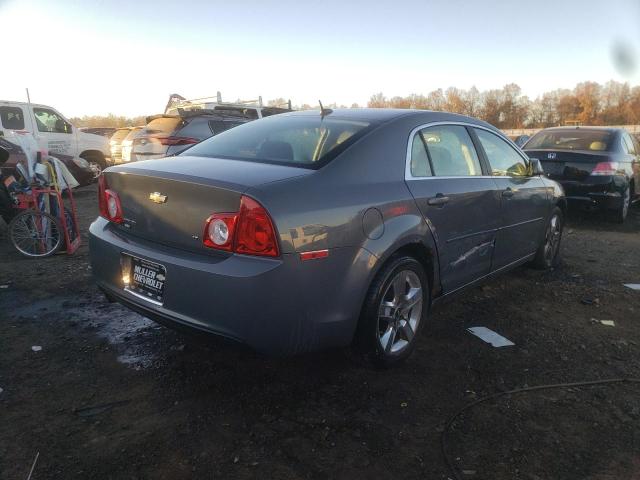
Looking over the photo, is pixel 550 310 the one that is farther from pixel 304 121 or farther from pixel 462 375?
pixel 304 121

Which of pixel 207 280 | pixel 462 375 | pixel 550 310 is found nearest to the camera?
pixel 207 280

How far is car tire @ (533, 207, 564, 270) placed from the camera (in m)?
5.16

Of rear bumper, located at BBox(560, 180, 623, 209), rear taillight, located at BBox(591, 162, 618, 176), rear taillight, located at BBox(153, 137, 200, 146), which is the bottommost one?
rear bumper, located at BBox(560, 180, 623, 209)

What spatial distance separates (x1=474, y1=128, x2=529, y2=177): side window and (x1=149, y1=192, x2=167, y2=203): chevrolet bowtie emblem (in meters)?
2.62

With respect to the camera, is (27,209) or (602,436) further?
(27,209)

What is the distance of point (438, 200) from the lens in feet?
10.7

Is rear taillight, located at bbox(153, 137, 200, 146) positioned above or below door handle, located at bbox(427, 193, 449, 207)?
above

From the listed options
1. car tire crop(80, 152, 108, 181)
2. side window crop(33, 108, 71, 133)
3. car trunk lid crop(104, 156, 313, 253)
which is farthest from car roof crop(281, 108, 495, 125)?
car tire crop(80, 152, 108, 181)

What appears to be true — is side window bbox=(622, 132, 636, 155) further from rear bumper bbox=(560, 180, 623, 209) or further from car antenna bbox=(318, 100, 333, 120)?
car antenna bbox=(318, 100, 333, 120)

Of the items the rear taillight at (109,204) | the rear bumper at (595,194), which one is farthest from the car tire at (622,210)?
the rear taillight at (109,204)

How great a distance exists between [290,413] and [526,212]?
9.76 feet

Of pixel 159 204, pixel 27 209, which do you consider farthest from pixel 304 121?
pixel 27 209

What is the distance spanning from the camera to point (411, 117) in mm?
3381

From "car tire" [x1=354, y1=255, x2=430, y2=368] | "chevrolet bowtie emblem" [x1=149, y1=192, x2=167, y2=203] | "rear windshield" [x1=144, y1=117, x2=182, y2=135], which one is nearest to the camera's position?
"chevrolet bowtie emblem" [x1=149, y1=192, x2=167, y2=203]
